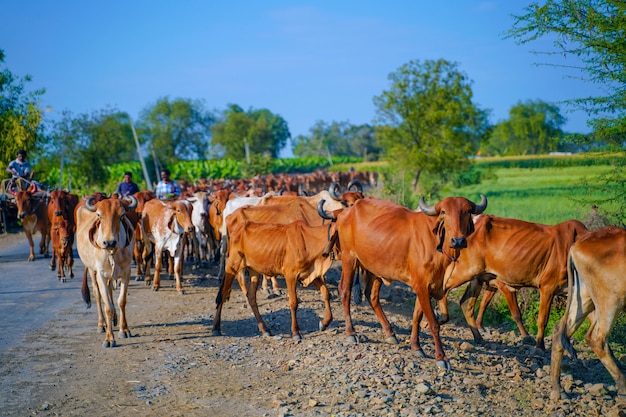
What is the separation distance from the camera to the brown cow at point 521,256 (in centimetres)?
978

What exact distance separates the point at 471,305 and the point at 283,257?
297 cm

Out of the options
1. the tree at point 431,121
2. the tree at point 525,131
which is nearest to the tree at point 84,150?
the tree at point 431,121

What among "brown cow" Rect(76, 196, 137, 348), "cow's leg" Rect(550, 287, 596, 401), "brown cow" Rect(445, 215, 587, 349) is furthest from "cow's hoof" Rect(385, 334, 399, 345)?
"brown cow" Rect(76, 196, 137, 348)

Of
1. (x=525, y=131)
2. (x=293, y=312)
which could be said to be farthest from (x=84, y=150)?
(x=525, y=131)

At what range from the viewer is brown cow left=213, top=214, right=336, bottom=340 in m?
10.0

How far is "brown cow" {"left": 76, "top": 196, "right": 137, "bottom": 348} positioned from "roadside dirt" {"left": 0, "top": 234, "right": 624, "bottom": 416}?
0.39 meters

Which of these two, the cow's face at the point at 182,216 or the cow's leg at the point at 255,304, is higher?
the cow's face at the point at 182,216

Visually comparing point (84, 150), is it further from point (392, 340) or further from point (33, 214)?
point (392, 340)

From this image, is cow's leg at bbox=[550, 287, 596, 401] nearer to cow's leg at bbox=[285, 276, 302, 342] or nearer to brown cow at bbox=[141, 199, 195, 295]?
cow's leg at bbox=[285, 276, 302, 342]

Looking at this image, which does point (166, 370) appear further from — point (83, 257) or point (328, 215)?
point (328, 215)

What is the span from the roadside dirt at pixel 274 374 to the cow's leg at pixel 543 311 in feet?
0.64

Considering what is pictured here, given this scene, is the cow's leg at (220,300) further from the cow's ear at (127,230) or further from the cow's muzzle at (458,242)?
the cow's muzzle at (458,242)

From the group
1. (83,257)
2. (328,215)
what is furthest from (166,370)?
(328,215)

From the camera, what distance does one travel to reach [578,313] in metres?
7.96
